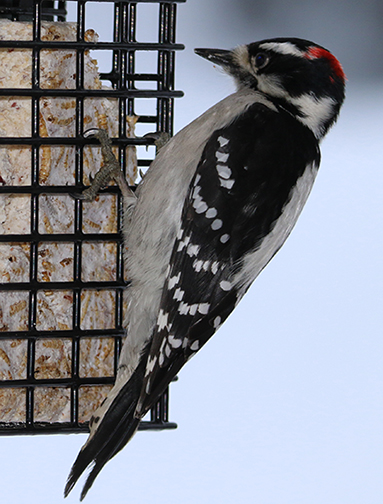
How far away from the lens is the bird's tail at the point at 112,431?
1.80m

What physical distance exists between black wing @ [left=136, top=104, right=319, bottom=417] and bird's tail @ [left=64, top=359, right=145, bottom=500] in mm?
69

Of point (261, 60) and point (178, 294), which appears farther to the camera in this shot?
point (261, 60)

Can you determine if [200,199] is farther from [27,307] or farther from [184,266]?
[27,307]

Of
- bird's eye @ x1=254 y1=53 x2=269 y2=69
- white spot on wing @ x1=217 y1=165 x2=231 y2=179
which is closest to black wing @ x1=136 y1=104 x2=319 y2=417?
white spot on wing @ x1=217 y1=165 x2=231 y2=179

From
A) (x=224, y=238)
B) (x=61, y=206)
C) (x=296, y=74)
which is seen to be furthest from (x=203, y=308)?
(x=296, y=74)

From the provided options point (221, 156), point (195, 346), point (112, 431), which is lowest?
point (112, 431)

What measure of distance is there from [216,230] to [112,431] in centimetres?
41

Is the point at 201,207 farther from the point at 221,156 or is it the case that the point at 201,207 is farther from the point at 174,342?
the point at 174,342

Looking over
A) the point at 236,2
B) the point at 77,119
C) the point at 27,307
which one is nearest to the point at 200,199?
the point at 77,119

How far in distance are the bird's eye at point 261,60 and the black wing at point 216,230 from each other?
10 cm

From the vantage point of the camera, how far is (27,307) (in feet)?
6.09

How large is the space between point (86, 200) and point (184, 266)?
0.23 metres

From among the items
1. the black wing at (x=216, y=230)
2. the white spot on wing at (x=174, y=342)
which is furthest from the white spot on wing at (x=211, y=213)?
the white spot on wing at (x=174, y=342)

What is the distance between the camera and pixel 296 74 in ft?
6.05
